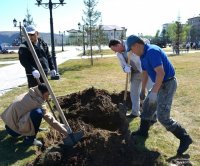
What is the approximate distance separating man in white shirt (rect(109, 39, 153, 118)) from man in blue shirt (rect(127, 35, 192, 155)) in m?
1.26

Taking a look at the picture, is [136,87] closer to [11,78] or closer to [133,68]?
[133,68]

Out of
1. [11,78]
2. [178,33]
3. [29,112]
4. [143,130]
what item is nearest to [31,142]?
[29,112]

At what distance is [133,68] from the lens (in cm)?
662

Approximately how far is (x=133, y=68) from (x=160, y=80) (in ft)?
7.35

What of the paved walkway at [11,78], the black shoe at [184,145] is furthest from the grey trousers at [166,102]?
the paved walkway at [11,78]

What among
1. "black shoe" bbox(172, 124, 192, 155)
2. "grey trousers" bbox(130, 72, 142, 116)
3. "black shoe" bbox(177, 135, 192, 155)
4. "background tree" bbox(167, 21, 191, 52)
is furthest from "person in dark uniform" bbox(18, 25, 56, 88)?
"background tree" bbox(167, 21, 191, 52)

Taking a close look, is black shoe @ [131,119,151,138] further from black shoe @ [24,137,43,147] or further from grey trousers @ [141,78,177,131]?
black shoe @ [24,137,43,147]

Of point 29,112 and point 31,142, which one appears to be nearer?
point 29,112

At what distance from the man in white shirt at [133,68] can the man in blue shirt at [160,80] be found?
1261 millimetres

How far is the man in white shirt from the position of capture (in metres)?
6.22

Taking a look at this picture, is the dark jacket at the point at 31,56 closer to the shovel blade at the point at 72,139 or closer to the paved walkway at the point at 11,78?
the shovel blade at the point at 72,139

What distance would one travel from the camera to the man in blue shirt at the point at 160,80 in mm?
4410

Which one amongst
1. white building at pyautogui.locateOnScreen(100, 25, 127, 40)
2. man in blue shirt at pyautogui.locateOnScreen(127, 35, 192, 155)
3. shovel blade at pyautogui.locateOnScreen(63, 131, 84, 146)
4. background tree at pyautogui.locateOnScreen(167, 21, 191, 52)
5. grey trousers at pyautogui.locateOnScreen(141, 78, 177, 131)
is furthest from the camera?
background tree at pyautogui.locateOnScreen(167, 21, 191, 52)

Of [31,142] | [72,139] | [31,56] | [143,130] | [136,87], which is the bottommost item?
[31,142]
